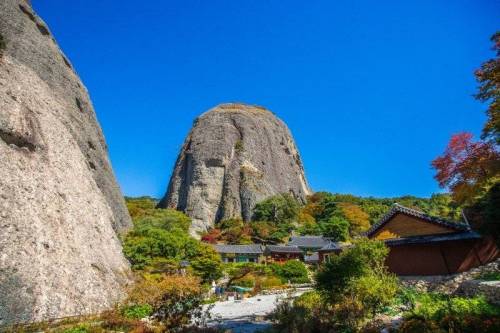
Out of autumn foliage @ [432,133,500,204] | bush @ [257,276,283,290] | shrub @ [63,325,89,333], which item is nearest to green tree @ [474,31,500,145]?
autumn foliage @ [432,133,500,204]

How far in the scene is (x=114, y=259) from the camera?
21.7m

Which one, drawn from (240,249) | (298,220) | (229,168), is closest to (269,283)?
(240,249)

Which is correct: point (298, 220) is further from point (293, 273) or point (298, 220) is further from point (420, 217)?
point (420, 217)

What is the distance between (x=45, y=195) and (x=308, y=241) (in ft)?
146

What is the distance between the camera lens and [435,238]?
19.6 m

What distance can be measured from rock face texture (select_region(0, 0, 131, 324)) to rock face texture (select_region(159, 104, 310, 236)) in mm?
39102

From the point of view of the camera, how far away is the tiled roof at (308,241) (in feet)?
176

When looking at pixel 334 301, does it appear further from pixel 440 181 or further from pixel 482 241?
pixel 440 181

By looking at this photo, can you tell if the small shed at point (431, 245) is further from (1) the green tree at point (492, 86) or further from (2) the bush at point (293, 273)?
(2) the bush at point (293, 273)

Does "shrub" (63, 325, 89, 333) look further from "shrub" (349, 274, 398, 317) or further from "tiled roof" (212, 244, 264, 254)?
"tiled roof" (212, 244, 264, 254)

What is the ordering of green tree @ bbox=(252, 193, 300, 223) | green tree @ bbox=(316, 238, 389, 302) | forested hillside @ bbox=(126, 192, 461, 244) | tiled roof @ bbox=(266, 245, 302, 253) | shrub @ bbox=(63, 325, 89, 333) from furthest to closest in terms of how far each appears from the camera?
green tree @ bbox=(252, 193, 300, 223), forested hillside @ bbox=(126, 192, 461, 244), tiled roof @ bbox=(266, 245, 302, 253), green tree @ bbox=(316, 238, 389, 302), shrub @ bbox=(63, 325, 89, 333)

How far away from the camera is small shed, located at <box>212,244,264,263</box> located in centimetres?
5006

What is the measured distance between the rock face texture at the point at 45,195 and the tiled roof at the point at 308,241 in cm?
3315

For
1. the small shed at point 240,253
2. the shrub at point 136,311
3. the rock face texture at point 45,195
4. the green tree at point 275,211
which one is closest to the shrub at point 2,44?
the rock face texture at point 45,195
